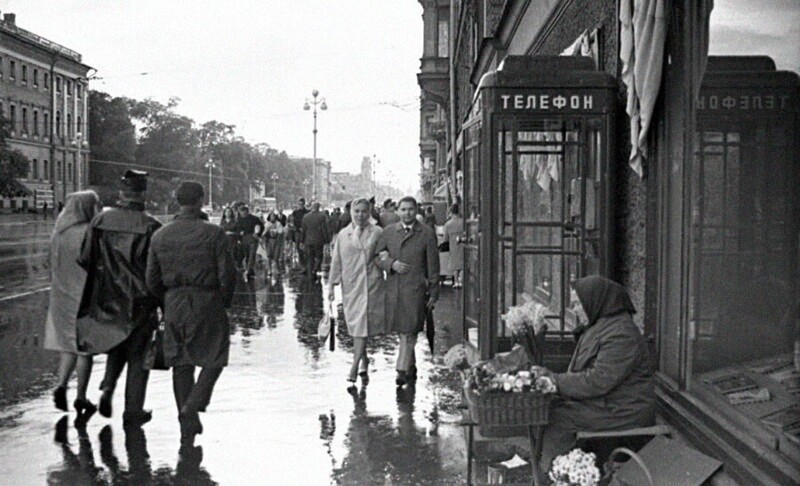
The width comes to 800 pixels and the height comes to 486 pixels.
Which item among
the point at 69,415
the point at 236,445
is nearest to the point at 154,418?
the point at 69,415

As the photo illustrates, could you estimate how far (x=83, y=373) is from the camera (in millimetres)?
8812

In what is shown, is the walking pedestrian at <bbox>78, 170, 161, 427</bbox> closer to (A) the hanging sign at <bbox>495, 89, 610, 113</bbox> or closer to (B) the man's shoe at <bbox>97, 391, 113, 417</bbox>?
(B) the man's shoe at <bbox>97, 391, 113, 417</bbox>

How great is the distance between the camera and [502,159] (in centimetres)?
825

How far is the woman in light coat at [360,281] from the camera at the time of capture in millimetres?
10312

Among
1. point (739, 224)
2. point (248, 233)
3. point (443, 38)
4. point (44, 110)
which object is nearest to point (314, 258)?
point (248, 233)

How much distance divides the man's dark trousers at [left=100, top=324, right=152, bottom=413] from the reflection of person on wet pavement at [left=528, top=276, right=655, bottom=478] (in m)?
4.12

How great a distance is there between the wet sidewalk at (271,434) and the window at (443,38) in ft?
128

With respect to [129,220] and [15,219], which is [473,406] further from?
[15,219]

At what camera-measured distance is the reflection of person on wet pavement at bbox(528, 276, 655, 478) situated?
5.49m

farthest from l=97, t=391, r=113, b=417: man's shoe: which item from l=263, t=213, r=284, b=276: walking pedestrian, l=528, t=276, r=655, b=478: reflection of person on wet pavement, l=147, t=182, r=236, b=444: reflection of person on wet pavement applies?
l=263, t=213, r=284, b=276: walking pedestrian

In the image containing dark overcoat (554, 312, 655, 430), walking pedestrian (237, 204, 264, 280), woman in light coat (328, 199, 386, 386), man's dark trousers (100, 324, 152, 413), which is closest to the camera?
dark overcoat (554, 312, 655, 430)

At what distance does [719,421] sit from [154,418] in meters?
5.11

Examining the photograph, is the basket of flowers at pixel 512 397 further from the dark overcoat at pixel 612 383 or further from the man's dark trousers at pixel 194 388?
the man's dark trousers at pixel 194 388

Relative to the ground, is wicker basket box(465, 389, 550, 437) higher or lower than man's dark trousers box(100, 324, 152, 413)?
higher
